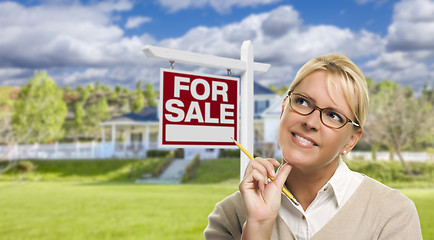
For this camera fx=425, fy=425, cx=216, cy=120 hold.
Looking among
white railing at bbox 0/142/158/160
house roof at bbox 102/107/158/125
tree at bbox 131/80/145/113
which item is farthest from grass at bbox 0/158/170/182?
tree at bbox 131/80/145/113

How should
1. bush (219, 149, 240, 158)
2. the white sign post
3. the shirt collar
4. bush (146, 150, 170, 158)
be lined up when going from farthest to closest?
bush (146, 150, 170, 158), bush (219, 149, 240, 158), the white sign post, the shirt collar

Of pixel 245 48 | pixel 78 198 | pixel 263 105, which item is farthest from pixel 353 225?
pixel 263 105

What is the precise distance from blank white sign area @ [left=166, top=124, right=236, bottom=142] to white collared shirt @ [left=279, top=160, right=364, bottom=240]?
37.4 inches

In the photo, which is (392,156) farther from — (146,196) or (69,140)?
(69,140)

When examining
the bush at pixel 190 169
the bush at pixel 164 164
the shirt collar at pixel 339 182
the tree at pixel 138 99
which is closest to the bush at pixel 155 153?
the bush at pixel 164 164

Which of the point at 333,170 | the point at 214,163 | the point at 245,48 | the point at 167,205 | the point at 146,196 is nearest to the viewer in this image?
the point at 333,170

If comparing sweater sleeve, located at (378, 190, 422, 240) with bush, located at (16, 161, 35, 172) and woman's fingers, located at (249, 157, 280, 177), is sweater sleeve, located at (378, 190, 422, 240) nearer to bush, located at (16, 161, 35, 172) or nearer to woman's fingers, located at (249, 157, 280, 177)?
woman's fingers, located at (249, 157, 280, 177)

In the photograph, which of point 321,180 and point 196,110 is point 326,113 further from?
point 196,110

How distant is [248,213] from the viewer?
1586mm

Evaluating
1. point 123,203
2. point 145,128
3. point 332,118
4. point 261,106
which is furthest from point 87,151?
point 332,118

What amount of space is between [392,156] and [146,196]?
17720 millimetres

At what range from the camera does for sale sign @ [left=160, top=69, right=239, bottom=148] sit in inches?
97.1

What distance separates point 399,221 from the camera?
5.43 ft

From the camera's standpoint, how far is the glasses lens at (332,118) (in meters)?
1.63
